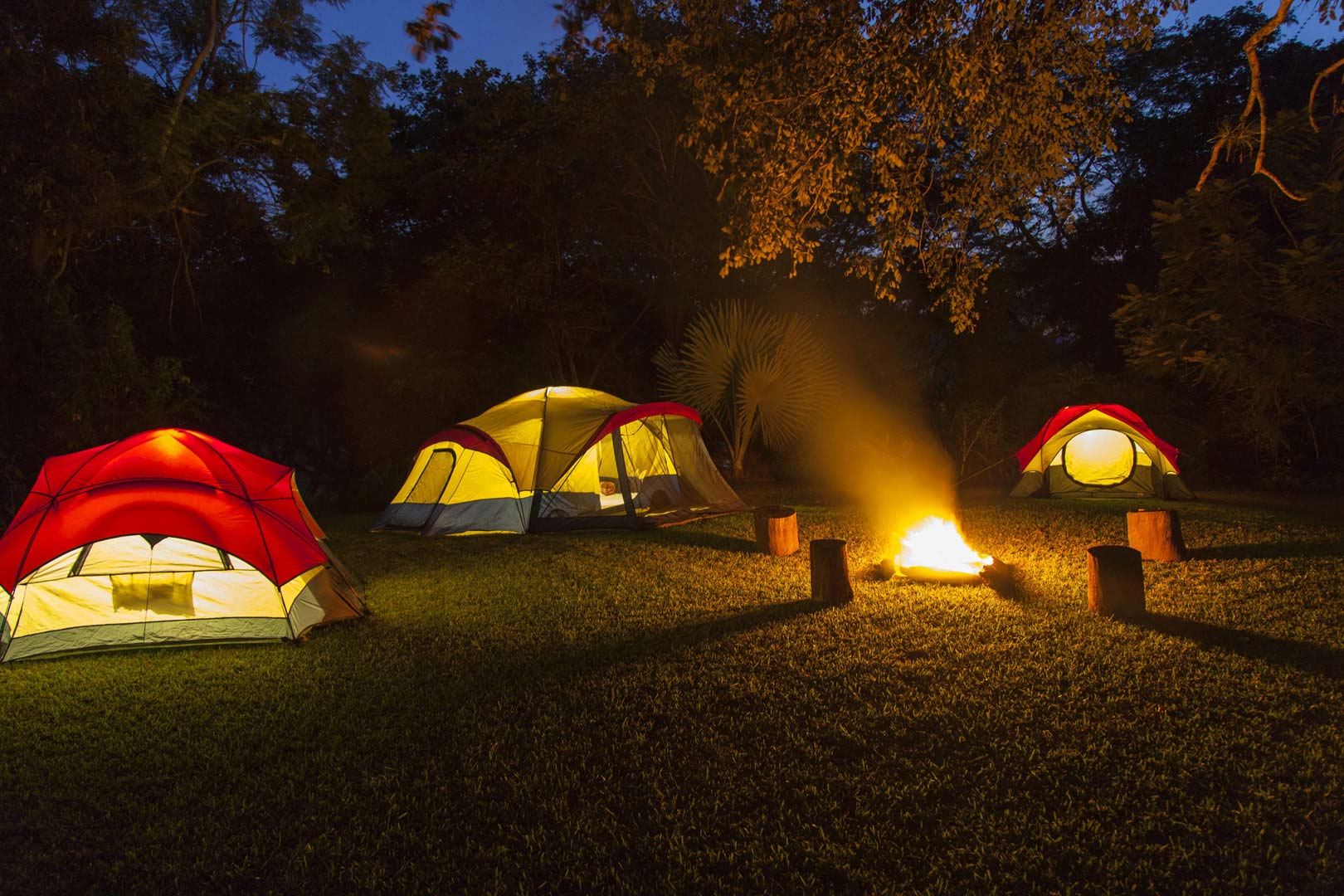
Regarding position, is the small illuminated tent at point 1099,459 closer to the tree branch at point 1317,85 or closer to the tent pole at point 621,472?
the tent pole at point 621,472

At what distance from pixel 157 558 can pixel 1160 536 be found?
8.01 m

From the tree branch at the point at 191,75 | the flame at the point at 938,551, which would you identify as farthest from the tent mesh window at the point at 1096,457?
the tree branch at the point at 191,75

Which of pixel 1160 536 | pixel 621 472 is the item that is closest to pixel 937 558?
pixel 1160 536

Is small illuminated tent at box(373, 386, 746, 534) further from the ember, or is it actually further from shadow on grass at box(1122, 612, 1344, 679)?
shadow on grass at box(1122, 612, 1344, 679)

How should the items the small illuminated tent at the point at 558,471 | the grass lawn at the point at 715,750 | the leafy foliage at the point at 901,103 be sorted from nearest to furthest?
the grass lawn at the point at 715,750 < the leafy foliage at the point at 901,103 < the small illuminated tent at the point at 558,471

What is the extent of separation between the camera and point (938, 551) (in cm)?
638

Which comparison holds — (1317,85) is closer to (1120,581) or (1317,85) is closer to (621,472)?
(1120,581)

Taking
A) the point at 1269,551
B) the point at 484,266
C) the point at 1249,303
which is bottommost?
the point at 1269,551

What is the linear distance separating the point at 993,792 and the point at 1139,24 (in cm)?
521

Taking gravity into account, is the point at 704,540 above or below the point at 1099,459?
below

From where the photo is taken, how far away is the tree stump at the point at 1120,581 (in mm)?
4910

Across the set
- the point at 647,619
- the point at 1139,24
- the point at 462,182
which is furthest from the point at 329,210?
the point at 1139,24

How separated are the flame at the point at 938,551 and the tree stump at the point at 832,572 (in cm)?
97

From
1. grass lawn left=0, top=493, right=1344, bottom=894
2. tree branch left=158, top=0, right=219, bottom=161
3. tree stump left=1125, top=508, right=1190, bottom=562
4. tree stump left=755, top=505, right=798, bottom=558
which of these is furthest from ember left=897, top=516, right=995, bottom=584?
tree branch left=158, top=0, right=219, bottom=161
